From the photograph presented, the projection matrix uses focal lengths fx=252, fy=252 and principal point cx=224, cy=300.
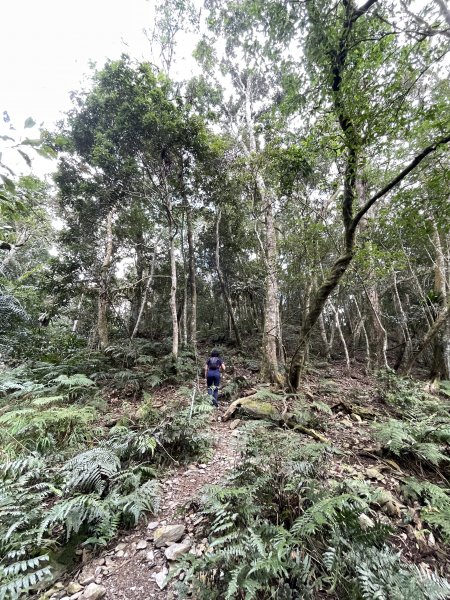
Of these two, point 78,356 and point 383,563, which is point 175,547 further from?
point 78,356

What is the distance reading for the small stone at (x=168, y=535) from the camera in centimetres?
257

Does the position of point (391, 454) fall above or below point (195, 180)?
below

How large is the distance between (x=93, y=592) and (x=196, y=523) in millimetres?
Answer: 1015

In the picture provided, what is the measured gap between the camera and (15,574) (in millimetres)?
2107

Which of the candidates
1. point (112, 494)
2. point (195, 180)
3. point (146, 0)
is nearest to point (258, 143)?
point (195, 180)

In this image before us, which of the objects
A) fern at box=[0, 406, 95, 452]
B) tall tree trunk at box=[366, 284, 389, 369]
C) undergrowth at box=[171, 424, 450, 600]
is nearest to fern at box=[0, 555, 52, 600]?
undergrowth at box=[171, 424, 450, 600]

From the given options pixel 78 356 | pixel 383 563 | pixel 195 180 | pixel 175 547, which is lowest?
pixel 175 547

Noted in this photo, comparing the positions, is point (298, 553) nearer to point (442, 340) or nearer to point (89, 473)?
point (89, 473)

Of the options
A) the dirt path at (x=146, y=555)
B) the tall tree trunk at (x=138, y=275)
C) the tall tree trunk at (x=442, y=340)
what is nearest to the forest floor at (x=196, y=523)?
the dirt path at (x=146, y=555)

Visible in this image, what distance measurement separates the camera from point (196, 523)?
109 inches

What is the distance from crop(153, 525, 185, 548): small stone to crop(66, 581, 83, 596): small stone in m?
0.68

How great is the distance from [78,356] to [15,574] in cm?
754

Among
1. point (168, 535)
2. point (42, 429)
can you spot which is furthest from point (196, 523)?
point (42, 429)

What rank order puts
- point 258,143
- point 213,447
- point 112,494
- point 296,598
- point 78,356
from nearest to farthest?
point 296,598, point 112,494, point 213,447, point 78,356, point 258,143
